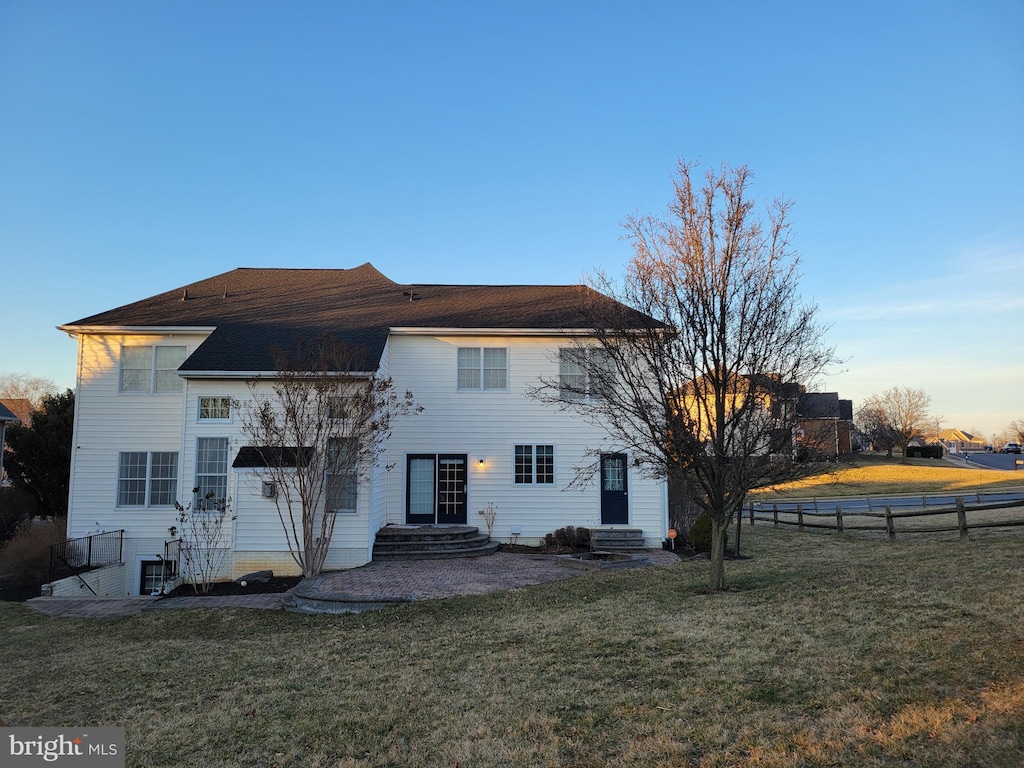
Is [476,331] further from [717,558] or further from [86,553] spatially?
[86,553]

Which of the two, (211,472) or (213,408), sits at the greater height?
(213,408)

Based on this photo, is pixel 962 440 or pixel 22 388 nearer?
pixel 22 388

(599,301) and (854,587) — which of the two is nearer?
(854,587)

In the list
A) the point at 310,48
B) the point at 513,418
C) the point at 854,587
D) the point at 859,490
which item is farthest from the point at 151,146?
the point at 859,490

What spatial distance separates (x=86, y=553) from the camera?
631 inches

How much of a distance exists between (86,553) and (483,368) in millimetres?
11489

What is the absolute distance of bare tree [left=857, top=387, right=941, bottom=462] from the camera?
60125 mm

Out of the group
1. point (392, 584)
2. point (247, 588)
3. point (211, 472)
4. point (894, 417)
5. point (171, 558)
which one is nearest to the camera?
point (392, 584)

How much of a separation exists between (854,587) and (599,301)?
605cm

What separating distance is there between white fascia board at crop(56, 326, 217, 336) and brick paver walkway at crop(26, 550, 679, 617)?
741 centimetres

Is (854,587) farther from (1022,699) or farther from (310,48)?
(310,48)

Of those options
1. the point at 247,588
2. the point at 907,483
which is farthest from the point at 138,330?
the point at 907,483

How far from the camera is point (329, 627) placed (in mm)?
9867

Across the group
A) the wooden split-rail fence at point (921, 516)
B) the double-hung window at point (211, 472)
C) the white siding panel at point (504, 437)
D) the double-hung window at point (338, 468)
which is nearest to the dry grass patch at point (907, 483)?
the wooden split-rail fence at point (921, 516)
